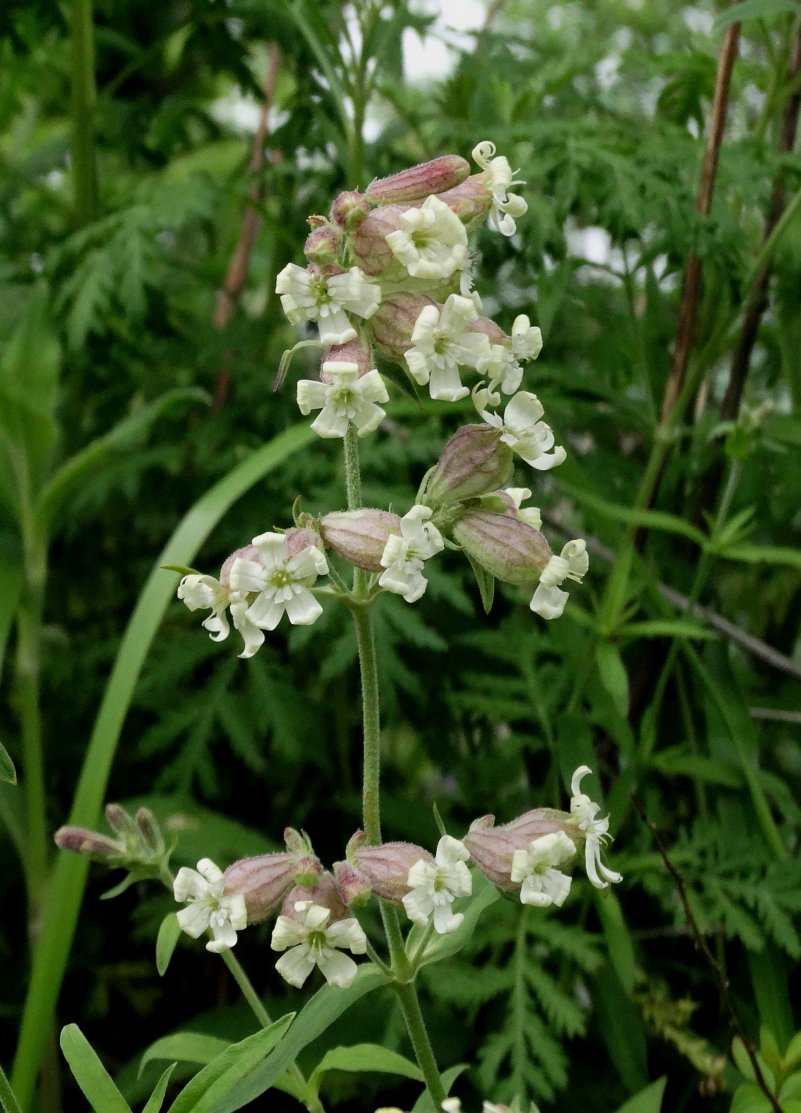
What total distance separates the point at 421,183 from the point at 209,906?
1.82 feet

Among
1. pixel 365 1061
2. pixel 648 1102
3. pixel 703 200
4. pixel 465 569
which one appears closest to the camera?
pixel 365 1061

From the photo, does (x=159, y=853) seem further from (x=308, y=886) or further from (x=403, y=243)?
(x=403, y=243)

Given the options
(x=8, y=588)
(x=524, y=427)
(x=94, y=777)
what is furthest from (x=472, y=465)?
(x=8, y=588)

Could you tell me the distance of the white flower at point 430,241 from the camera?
2.54 feet

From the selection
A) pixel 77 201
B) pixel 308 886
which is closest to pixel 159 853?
pixel 308 886

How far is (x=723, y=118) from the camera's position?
1.55 metres

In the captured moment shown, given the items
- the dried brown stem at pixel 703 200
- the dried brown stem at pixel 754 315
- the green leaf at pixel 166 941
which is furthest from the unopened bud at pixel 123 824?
the dried brown stem at pixel 754 315

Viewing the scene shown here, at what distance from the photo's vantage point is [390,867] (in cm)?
82

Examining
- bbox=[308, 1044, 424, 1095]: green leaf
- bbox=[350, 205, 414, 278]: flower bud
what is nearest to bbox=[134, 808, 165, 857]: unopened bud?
bbox=[308, 1044, 424, 1095]: green leaf

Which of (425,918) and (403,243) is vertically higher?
(403,243)

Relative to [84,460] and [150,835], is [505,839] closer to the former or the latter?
[150,835]

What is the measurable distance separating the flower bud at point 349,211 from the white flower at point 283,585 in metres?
0.22

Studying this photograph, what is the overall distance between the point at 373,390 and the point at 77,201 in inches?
56.7

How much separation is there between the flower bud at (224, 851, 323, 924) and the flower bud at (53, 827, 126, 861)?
10.2 inches
